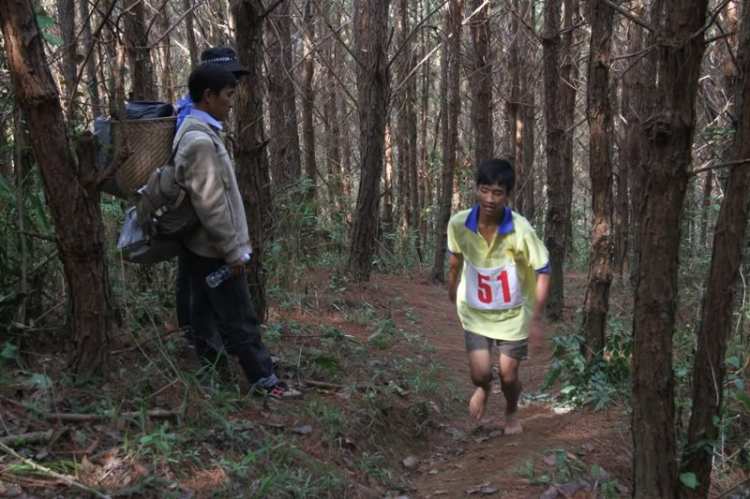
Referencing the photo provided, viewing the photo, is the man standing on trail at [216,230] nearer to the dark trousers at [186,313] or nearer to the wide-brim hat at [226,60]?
the dark trousers at [186,313]

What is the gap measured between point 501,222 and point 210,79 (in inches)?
82.0

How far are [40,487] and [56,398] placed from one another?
81 centimetres

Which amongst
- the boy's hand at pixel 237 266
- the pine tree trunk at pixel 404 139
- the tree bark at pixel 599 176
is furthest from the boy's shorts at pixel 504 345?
the pine tree trunk at pixel 404 139

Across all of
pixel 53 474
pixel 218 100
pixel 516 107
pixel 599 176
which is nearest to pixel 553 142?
pixel 599 176

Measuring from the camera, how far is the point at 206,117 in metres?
4.30

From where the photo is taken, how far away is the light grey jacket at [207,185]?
406 cm

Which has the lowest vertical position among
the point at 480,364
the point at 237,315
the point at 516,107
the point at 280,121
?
the point at 480,364

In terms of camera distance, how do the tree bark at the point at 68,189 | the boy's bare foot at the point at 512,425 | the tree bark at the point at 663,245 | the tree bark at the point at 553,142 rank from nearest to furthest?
the tree bark at the point at 663,245
the tree bark at the point at 68,189
the boy's bare foot at the point at 512,425
the tree bark at the point at 553,142

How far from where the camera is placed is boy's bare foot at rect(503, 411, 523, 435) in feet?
15.6

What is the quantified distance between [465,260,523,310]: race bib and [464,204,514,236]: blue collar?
230 millimetres

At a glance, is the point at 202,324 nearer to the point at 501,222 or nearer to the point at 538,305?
the point at 501,222

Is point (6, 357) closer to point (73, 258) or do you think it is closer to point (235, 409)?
point (73, 258)

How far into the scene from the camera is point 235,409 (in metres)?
4.12

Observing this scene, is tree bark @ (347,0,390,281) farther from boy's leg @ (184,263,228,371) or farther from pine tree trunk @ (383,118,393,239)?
boy's leg @ (184,263,228,371)
